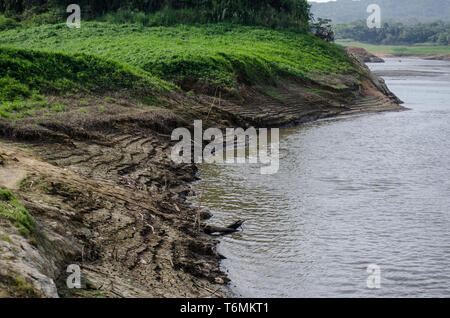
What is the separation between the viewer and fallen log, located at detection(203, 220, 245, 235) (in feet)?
30.2

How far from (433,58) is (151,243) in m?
85.7

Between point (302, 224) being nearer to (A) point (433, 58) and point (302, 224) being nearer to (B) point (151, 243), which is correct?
(B) point (151, 243)

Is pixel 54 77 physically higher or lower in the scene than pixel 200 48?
lower

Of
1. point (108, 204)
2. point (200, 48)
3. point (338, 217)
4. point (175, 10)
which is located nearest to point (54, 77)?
point (108, 204)

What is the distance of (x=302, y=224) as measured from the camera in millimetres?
9867

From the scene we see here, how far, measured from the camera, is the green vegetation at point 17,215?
5949 mm

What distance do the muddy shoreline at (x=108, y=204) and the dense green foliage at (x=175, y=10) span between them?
14.9 meters

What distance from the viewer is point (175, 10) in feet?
102

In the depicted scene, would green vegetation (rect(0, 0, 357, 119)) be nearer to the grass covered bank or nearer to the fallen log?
the grass covered bank

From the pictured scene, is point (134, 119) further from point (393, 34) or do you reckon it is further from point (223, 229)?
point (393, 34)

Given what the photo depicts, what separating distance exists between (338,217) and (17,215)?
19.9 ft

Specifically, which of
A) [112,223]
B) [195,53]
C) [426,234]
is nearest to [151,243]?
[112,223]

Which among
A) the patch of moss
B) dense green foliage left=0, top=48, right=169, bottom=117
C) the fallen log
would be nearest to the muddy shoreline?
the patch of moss

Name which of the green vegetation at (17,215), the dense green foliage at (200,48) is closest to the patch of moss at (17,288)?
the green vegetation at (17,215)
